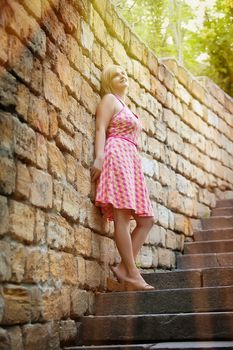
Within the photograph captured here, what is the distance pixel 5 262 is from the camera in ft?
9.21

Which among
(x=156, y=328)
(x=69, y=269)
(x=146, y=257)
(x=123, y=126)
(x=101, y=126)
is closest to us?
(x=156, y=328)

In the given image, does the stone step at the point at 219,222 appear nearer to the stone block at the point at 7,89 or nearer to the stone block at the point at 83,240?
the stone block at the point at 83,240

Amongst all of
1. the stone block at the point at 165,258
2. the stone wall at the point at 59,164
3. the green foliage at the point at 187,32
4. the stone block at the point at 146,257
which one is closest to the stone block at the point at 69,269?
the stone wall at the point at 59,164

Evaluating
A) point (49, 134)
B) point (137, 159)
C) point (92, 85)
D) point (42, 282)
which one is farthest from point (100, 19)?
point (42, 282)

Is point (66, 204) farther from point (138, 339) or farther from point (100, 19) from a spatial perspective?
point (100, 19)

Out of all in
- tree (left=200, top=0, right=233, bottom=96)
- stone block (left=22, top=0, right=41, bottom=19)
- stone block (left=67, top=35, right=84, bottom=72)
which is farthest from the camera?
tree (left=200, top=0, right=233, bottom=96)

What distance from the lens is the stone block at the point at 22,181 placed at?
3.00 meters

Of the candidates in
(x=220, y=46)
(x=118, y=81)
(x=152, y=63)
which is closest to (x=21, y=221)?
(x=118, y=81)

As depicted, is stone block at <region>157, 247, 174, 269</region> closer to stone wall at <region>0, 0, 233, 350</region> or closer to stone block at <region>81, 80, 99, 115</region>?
→ stone wall at <region>0, 0, 233, 350</region>

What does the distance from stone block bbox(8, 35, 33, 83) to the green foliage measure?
555 cm

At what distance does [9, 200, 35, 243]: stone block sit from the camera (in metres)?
2.92

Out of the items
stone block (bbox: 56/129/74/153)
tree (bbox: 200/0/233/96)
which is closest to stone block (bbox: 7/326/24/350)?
stone block (bbox: 56/129/74/153)

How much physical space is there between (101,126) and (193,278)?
1.34 m

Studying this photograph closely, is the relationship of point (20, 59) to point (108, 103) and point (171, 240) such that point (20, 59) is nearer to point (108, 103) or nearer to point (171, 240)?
point (108, 103)
